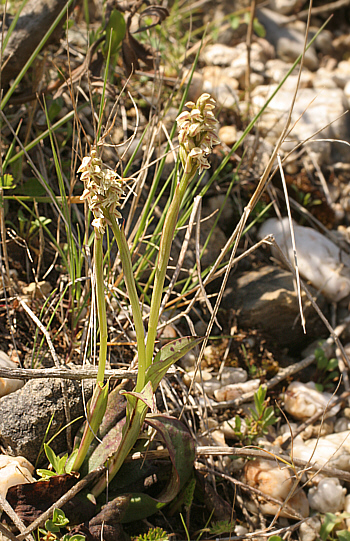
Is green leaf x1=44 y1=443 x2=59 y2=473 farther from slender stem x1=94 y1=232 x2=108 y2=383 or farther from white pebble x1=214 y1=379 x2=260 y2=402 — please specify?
white pebble x1=214 y1=379 x2=260 y2=402

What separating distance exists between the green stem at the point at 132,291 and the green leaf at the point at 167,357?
0.08ft

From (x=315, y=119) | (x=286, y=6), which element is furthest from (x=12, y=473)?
(x=286, y=6)

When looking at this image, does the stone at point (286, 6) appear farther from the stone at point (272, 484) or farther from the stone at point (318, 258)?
the stone at point (272, 484)

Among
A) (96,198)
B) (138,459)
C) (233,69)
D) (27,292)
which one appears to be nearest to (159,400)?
(138,459)

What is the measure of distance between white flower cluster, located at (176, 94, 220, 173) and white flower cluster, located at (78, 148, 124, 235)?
172 mm

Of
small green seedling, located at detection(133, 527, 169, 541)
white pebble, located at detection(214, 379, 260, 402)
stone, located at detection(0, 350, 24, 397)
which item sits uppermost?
stone, located at detection(0, 350, 24, 397)

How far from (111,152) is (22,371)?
57.0 inches

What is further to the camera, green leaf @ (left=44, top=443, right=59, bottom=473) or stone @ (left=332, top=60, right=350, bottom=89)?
stone @ (left=332, top=60, right=350, bottom=89)

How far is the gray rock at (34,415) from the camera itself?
1.52 meters

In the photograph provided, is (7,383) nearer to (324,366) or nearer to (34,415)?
(34,415)

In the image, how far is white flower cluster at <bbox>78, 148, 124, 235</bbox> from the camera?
0.95 m

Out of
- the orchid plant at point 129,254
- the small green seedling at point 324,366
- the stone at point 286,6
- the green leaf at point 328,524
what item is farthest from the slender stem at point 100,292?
the stone at point 286,6

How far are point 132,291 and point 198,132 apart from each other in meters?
0.44

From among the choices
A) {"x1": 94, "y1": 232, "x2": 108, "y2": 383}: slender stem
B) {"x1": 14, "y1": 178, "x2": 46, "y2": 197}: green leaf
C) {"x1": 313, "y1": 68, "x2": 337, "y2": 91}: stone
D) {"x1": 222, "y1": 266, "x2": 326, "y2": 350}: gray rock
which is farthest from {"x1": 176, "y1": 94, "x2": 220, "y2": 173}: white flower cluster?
{"x1": 313, "y1": 68, "x2": 337, "y2": 91}: stone
